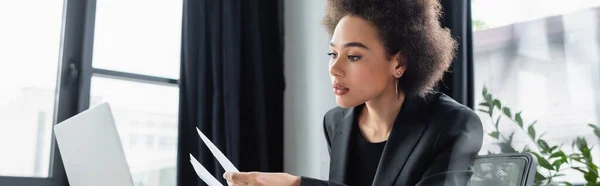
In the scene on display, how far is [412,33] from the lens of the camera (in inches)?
41.8

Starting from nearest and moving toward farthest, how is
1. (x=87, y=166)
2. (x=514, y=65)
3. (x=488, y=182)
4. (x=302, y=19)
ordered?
1. (x=488, y=182)
2. (x=87, y=166)
3. (x=514, y=65)
4. (x=302, y=19)

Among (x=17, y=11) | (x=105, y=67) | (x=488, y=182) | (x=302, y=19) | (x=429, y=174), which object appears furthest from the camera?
(x=302, y=19)

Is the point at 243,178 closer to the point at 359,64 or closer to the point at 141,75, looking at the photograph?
the point at 359,64

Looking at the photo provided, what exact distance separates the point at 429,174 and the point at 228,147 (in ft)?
5.43

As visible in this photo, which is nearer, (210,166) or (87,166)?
(87,166)

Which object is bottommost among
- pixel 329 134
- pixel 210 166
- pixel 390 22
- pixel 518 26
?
pixel 210 166

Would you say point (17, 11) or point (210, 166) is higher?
point (17, 11)

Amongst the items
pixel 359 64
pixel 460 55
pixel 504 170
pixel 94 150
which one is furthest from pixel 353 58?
pixel 460 55

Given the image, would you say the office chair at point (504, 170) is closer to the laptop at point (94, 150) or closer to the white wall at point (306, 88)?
the laptop at point (94, 150)

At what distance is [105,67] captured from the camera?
8.20ft

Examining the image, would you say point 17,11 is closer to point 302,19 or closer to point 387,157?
point 302,19

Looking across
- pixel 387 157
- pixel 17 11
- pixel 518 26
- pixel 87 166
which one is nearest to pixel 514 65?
pixel 518 26

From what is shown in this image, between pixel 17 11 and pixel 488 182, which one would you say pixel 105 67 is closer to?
pixel 17 11

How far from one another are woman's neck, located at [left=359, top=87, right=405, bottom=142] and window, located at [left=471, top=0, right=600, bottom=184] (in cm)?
67
